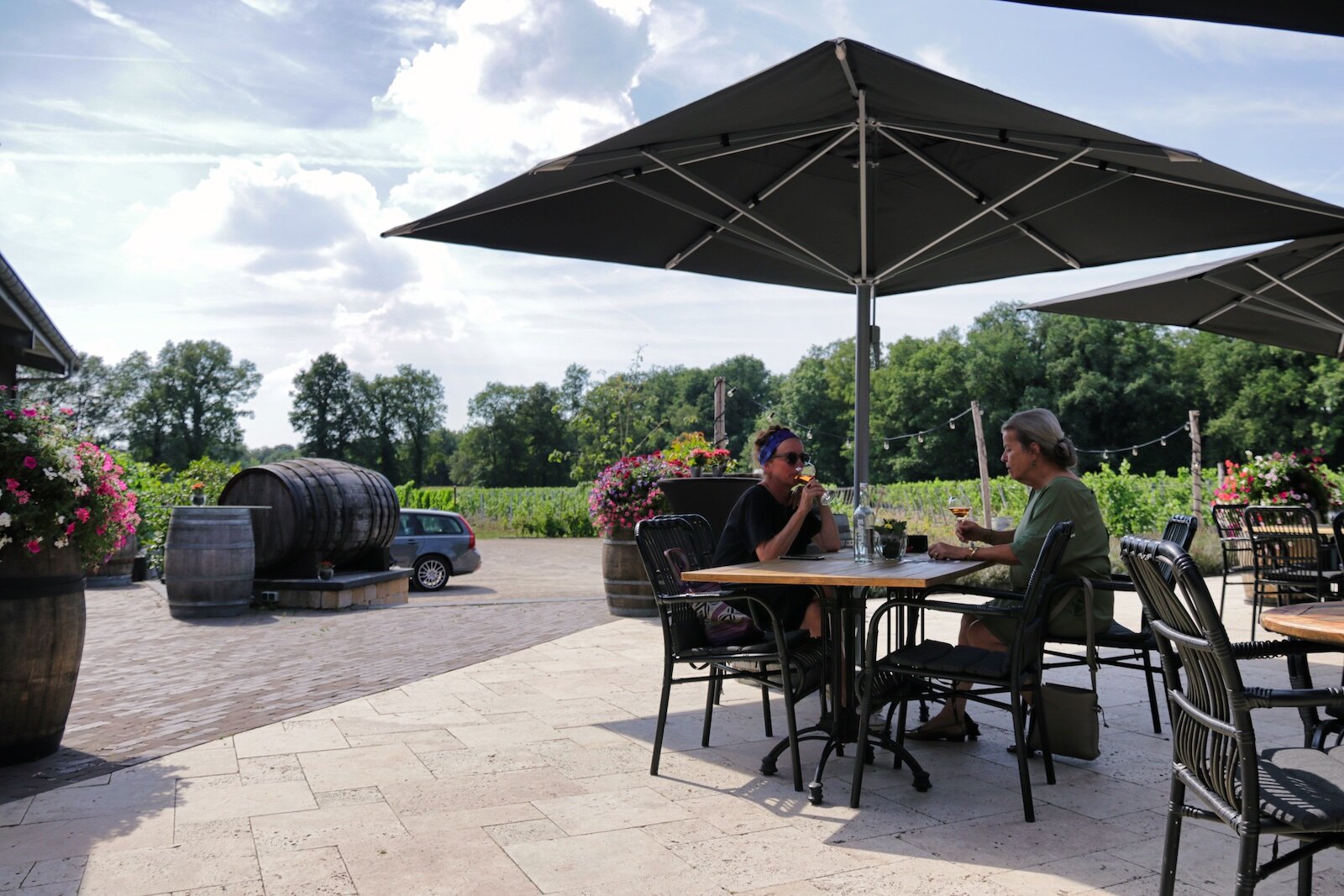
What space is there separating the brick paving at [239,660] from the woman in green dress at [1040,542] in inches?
130

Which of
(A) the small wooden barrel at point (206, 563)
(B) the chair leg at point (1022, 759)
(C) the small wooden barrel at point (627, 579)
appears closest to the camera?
(B) the chair leg at point (1022, 759)

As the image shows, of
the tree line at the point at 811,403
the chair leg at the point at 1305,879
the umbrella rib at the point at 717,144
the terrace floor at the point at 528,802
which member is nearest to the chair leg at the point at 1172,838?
the chair leg at the point at 1305,879

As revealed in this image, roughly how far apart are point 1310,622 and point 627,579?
272 inches

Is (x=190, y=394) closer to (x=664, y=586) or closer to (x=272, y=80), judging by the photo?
(x=272, y=80)

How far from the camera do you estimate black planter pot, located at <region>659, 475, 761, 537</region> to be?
287 inches

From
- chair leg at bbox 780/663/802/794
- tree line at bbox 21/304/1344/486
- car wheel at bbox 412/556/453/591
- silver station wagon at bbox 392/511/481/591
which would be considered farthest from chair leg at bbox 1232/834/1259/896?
tree line at bbox 21/304/1344/486

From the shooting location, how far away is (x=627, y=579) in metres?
8.84

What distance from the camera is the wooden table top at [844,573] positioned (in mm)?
3389

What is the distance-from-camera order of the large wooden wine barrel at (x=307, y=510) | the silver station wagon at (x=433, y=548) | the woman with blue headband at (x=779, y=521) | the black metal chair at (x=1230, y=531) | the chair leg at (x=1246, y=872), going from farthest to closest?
the silver station wagon at (x=433, y=548) < the large wooden wine barrel at (x=307, y=510) < the black metal chair at (x=1230, y=531) < the woman with blue headband at (x=779, y=521) < the chair leg at (x=1246, y=872)

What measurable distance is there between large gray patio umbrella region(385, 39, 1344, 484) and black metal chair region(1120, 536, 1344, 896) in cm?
244

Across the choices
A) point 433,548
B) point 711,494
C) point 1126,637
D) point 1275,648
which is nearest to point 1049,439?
point 1126,637

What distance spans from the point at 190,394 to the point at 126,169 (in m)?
61.8

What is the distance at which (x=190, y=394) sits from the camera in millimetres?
69000

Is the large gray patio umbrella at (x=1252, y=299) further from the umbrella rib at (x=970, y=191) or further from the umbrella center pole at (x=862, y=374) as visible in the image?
the umbrella center pole at (x=862, y=374)
